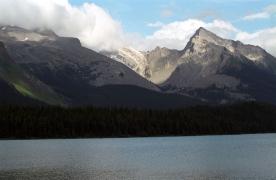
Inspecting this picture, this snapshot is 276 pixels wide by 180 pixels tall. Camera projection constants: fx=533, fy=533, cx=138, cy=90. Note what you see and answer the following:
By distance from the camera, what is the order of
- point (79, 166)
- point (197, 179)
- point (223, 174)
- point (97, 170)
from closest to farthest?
point (197, 179) < point (223, 174) < point (97, 170) < point (79, 166)

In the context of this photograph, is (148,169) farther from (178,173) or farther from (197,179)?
(197,179)

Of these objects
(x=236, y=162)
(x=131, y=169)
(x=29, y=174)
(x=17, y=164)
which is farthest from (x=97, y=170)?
(x=236, y=162)

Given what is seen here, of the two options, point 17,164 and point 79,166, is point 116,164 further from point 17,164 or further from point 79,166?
point 17,164

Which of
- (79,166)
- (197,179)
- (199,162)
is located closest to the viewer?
(197,179)

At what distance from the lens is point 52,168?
116 metres

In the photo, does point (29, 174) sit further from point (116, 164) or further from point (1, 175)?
point (116, 164)

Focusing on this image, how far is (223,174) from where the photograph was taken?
3962 inches

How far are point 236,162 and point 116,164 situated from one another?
28.5 m

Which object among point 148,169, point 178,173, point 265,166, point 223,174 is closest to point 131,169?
point 148,169

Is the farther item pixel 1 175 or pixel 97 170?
pixel 97 170

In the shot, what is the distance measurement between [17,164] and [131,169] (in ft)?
98.8

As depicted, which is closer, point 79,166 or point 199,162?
point 79,166

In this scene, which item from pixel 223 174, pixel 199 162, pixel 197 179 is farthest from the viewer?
pixel 199 162

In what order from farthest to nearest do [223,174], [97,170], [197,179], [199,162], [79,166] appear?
[199,162] → [79,166] → [97,170] → [223,174] → [197,179]
